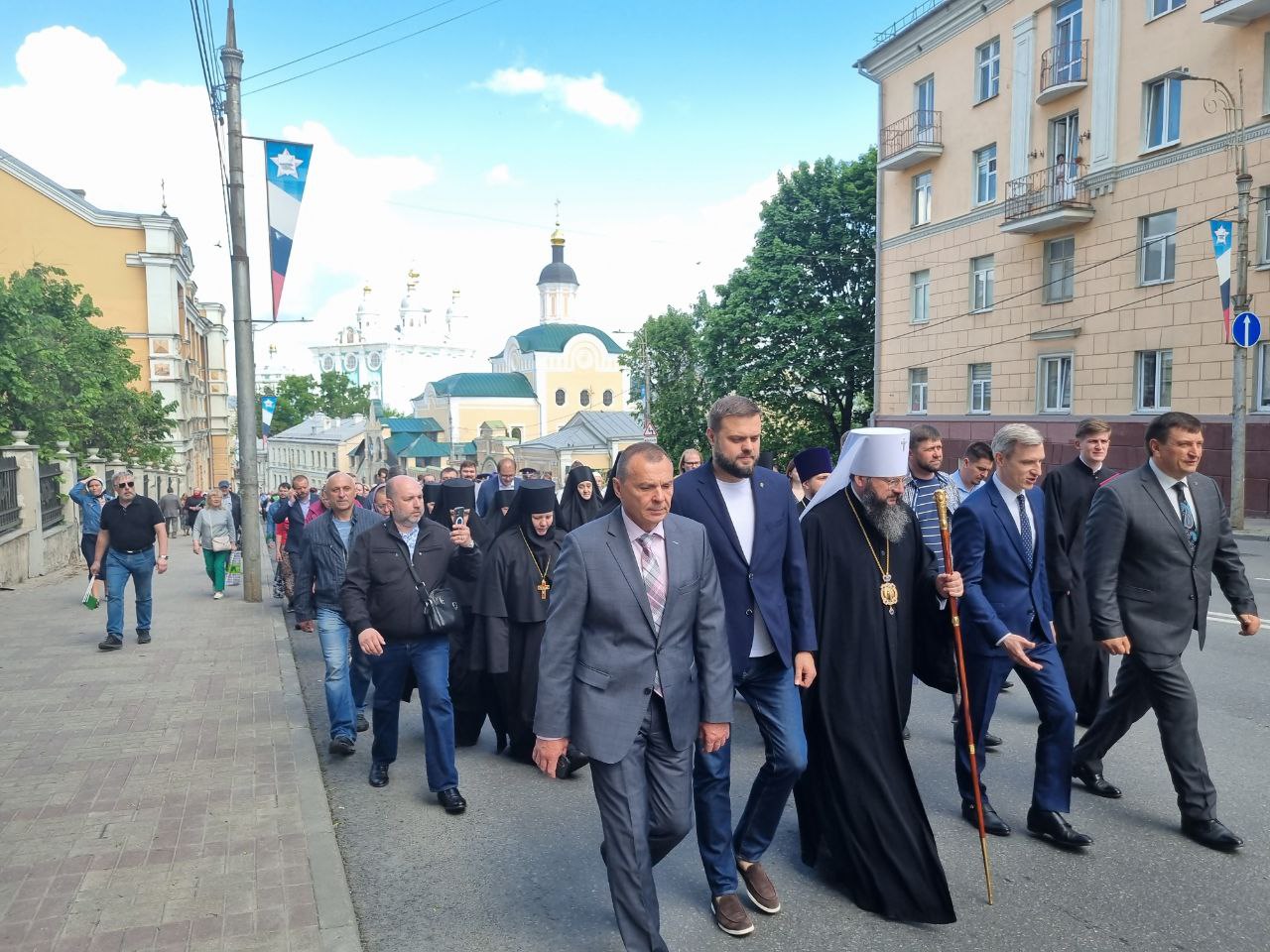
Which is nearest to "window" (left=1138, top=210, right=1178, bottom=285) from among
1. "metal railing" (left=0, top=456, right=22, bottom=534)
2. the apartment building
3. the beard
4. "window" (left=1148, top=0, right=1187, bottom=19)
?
the apartment building

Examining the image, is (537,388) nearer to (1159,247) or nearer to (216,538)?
(1159,247)

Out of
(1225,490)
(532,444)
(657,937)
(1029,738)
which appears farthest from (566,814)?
(532,444)

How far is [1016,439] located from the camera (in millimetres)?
5168

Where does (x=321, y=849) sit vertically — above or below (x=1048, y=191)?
below

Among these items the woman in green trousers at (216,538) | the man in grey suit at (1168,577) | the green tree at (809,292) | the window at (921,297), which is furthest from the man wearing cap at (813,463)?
the green tree at (809,292)

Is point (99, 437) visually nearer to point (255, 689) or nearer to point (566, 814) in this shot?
point (255, 689)

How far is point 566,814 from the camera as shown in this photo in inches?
224

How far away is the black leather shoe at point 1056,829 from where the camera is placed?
4.86 meters

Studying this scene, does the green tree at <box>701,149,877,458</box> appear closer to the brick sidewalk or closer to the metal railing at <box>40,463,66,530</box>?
the metal railing at <box>40,463,66,530</box>

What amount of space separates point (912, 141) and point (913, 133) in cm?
24

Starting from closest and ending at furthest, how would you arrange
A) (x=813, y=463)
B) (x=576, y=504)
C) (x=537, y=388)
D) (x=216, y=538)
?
(x=813, y=463), (x=576, y=504), (x=216, y=538), (x=537, y=388)

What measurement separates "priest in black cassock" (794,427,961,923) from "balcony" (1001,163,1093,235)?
23.0 meters

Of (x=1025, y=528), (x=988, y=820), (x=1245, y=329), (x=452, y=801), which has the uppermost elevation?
(x=1245, y=329)

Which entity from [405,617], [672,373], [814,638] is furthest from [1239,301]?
[672,373]
